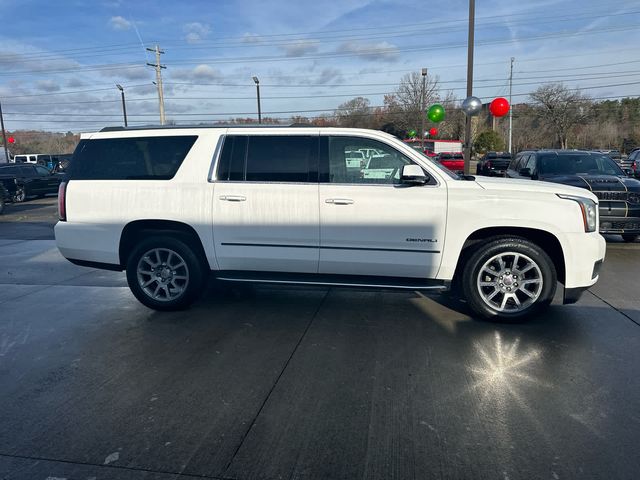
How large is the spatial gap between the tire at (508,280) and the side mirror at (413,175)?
3.03 ft

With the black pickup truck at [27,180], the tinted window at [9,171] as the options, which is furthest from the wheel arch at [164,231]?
the tinted window at [9,171]

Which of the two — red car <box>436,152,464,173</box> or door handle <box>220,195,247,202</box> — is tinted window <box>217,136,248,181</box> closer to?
door handle <box>220,195,247,202</box>

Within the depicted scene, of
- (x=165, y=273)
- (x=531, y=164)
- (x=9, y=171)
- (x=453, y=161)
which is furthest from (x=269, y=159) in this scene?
(x=453, y=161)

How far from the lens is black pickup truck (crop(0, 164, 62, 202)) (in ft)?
61.5

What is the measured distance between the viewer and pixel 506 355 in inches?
159

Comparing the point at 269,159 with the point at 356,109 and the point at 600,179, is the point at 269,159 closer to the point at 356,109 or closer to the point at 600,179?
the point at 600,179

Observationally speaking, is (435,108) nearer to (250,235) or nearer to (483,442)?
(250,235)

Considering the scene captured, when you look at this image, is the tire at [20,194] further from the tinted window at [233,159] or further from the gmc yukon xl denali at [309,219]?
the tinted window at [233,159]

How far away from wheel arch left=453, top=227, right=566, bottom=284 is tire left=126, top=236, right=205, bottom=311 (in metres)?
2.89

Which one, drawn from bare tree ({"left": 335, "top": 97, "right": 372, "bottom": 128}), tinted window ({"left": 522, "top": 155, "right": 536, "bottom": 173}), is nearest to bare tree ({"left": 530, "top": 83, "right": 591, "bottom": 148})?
bare tree ({"left": 335, "top": 97, "right": 372, "bottom": 128})

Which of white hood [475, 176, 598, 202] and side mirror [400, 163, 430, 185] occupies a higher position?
side mirror [400, 163, 430, 185]

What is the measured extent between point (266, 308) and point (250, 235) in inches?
38.3

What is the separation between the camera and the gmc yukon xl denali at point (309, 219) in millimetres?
4594

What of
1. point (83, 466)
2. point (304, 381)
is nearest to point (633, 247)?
point (304, 381)
